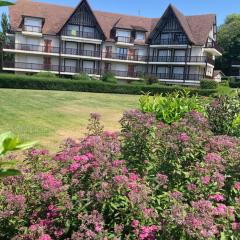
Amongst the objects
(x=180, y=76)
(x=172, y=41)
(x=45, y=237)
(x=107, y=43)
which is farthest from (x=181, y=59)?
(x=45, y=237)

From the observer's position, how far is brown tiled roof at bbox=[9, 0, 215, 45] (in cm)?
5084

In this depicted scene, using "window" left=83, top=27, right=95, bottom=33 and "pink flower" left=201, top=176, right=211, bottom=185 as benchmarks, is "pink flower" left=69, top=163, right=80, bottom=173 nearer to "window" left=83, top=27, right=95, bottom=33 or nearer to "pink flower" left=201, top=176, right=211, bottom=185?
"pink flower" left=201, top=176, right=211, bottom=185

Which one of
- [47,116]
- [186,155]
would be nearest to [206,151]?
[186,155]

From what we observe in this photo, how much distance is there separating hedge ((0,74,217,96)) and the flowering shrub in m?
28.7

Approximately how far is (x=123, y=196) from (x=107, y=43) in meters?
50.3

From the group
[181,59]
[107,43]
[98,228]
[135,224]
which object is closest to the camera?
[98,228]

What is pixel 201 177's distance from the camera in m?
4.10

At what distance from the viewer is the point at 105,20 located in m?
54.6

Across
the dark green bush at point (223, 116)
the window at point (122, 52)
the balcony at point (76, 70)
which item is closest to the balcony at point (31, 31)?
the balcony at point (76, 70)

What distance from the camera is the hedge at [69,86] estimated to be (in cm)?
3288

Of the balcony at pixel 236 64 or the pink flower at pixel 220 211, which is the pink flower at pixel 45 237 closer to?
the pink flower at pixel 220 211

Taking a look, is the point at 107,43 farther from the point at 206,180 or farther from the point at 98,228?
the point at 98,228

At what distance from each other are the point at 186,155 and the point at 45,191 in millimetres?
1745

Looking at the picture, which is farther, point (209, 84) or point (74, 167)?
point (209, 84)
